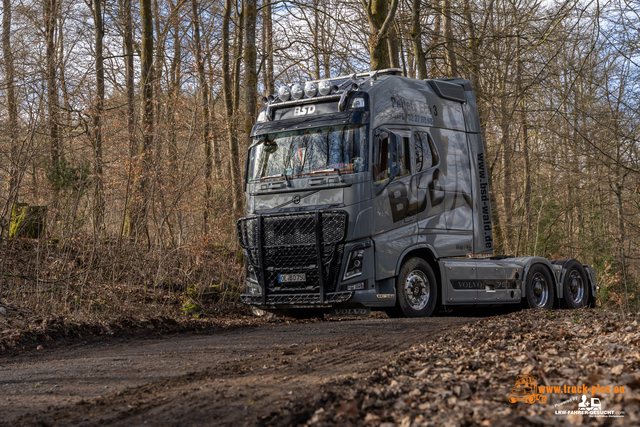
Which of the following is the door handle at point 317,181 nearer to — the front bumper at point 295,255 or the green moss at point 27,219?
the front bumper at point 295,255

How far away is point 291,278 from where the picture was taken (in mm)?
9375

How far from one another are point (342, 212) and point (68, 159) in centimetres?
864

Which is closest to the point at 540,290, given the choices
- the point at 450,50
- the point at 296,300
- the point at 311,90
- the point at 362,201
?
the point at 362,201

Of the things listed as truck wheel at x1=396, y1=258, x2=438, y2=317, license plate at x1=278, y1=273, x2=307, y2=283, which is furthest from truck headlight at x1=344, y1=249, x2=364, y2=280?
truck wheel at x1=396, y1=258, x2=438, y2=317

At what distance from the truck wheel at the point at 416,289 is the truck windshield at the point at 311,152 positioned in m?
1.91

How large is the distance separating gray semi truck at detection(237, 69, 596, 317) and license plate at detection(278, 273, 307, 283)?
0.06ft

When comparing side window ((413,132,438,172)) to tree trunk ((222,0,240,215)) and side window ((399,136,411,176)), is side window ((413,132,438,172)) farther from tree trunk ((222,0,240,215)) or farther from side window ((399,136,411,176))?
tree trunk ((222,0,240,215))

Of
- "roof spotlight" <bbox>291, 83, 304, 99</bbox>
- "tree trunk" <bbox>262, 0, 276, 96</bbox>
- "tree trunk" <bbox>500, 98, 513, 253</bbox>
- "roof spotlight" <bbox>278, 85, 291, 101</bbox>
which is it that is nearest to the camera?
"roof spotlight" <bbox>291, 83, 304, 99</bbox>

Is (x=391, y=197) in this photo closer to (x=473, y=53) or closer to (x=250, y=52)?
(x=250, y=52)

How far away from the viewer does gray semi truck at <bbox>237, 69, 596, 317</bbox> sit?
9.03 metres

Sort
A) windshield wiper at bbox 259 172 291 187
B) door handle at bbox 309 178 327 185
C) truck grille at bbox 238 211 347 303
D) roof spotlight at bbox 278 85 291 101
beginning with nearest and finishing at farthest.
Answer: truck grille at bbox 238 211 347 303 < door handle at bbox 309 178 327 185 < windshield wiper at bbox 259 172 291 187 < roof spotlight at bbox 278 85 291 101

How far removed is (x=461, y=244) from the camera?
421 inches

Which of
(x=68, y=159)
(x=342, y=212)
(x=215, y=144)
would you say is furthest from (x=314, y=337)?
(x=215, y=144)

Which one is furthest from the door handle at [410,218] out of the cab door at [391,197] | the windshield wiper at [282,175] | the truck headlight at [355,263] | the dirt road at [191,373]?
the windshield wiper at [282,175]
